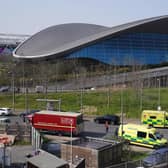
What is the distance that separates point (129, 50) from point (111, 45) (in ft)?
12.0

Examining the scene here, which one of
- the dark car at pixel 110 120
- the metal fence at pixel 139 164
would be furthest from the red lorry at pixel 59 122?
the metal fence at pixel 139 164

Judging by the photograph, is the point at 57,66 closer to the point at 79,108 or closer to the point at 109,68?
the point at 109,68

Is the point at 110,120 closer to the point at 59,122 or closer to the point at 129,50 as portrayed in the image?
the point at 59,122

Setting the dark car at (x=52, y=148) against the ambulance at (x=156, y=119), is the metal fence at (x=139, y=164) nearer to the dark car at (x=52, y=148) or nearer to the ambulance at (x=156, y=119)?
the dark car at (x=52, y=148)

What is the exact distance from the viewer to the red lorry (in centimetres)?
2834

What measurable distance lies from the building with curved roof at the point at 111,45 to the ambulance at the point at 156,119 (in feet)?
121

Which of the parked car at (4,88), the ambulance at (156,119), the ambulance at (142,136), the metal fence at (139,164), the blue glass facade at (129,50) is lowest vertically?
the metal fence at (139,164)

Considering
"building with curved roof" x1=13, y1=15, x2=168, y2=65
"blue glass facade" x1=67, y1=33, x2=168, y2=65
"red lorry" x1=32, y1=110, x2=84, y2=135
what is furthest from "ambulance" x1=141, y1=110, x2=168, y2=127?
"blue glass facade" x1=67, y1=33, x2=168, y2=65

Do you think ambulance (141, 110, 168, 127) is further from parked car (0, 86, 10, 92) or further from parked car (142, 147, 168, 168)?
parked car (0, 86, 10, 92)

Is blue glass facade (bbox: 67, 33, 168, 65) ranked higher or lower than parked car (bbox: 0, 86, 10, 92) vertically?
higher

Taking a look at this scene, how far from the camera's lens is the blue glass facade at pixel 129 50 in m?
76.7

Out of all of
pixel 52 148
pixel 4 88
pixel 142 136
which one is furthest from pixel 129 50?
pixel 52 148

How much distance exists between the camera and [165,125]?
1313 inches

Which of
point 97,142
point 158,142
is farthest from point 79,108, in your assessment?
point 97,142
